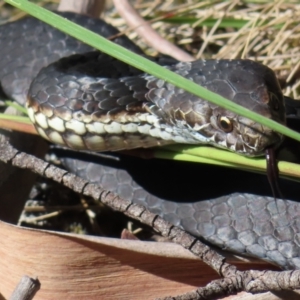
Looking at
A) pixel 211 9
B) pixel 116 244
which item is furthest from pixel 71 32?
pixel 211 9

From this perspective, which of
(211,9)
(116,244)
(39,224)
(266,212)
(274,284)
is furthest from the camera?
(211,9)

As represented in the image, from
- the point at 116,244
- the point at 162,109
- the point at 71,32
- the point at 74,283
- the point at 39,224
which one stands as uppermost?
the point at 71,32

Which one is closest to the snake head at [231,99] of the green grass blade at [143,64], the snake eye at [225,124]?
the snake eye at [225,124]

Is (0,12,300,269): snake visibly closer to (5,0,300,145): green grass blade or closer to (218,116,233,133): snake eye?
(218,116,233,133): snake eye

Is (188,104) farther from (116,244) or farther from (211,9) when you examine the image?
(211,9)

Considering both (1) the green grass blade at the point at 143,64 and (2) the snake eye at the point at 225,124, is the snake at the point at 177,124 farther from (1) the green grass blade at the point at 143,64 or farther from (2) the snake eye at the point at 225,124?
(1) the green grass blade at the point at 143,64

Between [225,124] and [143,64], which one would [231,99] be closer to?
[225,124]
